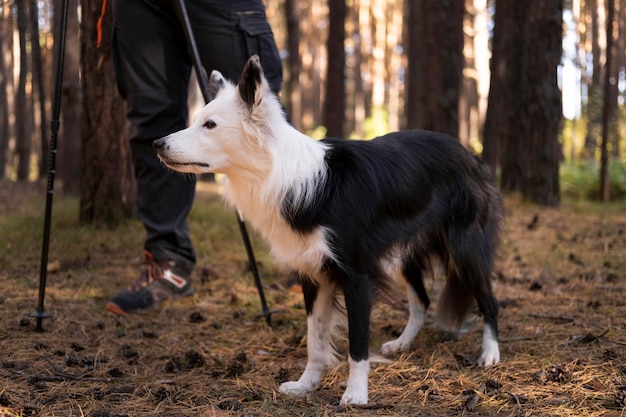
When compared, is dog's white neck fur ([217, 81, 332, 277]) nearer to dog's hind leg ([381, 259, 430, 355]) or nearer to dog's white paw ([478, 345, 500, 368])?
dog's hind leg ([381, 259, 430, 355])

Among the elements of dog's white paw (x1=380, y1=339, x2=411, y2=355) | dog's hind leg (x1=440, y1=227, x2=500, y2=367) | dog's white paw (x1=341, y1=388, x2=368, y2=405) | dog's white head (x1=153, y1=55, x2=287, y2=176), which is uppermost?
dog's white head (x1=153, y1=55, x2=287, y2=176)

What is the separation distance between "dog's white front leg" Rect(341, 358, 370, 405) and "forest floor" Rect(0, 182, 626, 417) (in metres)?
0.07

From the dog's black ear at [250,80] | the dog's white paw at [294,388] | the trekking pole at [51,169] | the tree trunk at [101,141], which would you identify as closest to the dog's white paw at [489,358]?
the dog's white paw at [294,388]

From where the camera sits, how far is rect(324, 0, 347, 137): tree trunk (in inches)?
527

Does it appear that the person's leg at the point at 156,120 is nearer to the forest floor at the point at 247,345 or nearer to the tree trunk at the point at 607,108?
the forest floor at the point at 247,345

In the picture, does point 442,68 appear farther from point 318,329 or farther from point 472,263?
point 318,329

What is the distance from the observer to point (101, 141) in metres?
6.23

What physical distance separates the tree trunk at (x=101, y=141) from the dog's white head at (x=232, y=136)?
343cm

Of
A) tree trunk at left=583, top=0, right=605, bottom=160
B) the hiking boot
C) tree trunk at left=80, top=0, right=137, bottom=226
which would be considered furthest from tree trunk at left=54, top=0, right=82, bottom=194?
tree trunk at left=583, top=0, right=605, bottom=160

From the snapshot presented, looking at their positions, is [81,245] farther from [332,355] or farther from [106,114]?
[332,355]

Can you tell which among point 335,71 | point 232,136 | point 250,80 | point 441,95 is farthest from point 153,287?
point 335,71

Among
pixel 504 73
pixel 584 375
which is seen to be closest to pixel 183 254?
pixel 584 375

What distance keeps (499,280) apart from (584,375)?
227 centimetres

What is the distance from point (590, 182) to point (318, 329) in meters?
9.50
